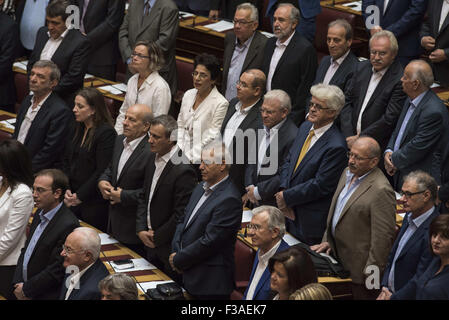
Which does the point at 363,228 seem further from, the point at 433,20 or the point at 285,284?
the point at 433,20

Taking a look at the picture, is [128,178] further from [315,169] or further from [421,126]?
[421,126]

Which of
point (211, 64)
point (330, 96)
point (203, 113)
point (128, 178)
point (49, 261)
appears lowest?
point (49, 261)

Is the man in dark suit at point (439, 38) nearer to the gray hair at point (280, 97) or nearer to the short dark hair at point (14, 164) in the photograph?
the gray hair at point (280, 97)

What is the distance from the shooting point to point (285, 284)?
4039 mm

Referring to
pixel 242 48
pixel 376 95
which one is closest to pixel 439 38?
pixel 376 95

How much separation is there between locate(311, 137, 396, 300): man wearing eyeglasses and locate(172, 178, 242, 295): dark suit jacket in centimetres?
58

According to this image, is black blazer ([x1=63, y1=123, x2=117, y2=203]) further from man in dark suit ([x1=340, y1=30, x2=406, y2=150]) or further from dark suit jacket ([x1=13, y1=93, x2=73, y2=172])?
man in dark suit ([x1=340, y1=30, x2=406, y2=150])

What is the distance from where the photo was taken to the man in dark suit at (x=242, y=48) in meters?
6.53

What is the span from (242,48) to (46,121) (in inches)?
60.4

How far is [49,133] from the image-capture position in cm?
638

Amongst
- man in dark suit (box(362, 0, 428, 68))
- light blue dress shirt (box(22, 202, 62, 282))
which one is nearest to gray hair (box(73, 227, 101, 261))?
light blue dress shirt (box(22, 202, 62, 282))

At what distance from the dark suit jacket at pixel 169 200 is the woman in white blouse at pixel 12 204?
721mm
